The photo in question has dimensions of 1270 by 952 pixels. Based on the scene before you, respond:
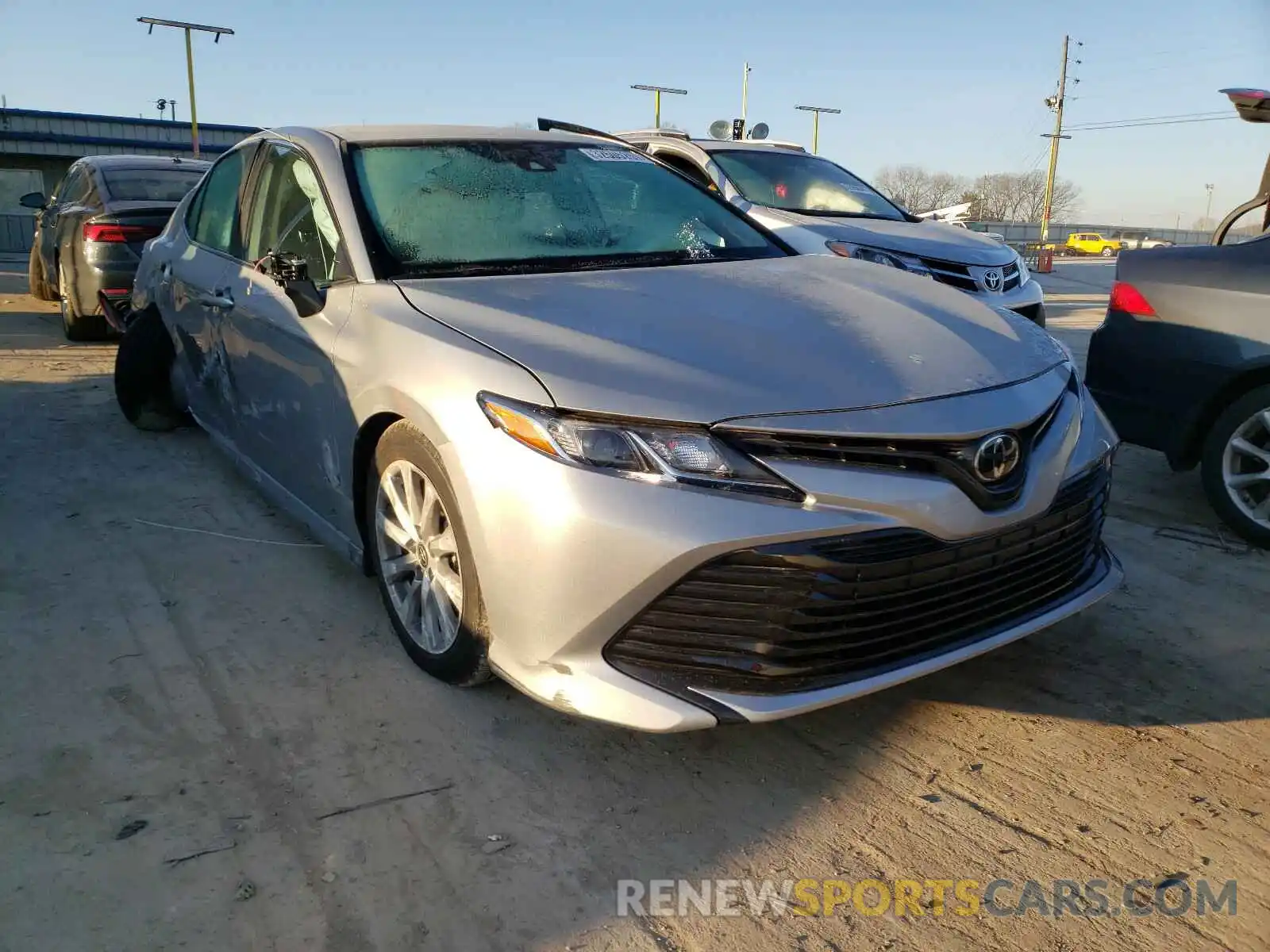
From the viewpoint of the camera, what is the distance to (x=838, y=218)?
7.14m

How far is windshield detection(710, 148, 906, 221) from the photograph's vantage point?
7461mm

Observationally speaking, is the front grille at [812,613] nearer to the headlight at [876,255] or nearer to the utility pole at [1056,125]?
the headlight at [876,255]

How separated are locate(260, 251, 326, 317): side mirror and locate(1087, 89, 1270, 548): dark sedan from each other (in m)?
3.33

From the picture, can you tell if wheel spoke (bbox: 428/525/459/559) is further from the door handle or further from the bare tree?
the bare tree

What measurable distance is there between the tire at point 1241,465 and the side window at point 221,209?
407 centimetres

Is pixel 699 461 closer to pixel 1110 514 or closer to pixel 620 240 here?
pixel 620 240

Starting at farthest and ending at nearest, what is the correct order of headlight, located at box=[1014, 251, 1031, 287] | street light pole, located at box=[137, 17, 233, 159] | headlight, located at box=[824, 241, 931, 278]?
street light pole, located at box=[137, 17, 233, 159] → headlight, located at box=[1014, 251, 1031, 287] → headlight, located at box=[824, 241, 931, 278]

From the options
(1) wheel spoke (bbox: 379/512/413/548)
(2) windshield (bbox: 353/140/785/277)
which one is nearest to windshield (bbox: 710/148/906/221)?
(2) windshield (bbox: 353/140/785/277)

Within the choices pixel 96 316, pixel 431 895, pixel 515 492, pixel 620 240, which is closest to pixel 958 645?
pixel 515 492

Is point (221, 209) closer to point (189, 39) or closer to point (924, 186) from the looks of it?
point (189, 39)

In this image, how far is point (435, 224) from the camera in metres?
3.22

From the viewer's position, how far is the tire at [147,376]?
5.16 metres

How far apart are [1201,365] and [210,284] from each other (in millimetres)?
4167

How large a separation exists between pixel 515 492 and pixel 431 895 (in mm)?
868
